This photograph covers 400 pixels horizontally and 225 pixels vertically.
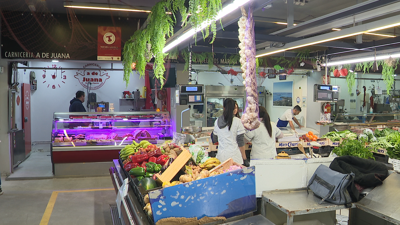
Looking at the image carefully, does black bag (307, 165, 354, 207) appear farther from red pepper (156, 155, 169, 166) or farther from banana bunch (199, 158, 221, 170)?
red pepper (156, 155, 169, 166)

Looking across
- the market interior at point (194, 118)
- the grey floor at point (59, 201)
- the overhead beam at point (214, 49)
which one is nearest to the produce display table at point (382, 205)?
the market interior at point (194, 118)

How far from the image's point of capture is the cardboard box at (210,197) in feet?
7.74

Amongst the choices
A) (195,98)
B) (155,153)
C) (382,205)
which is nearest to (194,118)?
(195,98)

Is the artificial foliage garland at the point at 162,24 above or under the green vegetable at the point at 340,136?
above

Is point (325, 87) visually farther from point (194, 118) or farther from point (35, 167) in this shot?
point (35, 167)

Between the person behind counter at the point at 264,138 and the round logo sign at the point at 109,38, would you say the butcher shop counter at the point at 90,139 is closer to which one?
the round logo sign at the point at 109,38

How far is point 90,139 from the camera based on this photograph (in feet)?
25.4

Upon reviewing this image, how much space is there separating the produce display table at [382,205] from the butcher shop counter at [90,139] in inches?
218

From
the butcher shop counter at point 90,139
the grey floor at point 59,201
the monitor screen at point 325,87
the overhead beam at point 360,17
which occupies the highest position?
the overhead beam at point 360,17

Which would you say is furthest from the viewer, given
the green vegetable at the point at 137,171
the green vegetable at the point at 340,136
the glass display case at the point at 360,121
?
the glass display case at the point at 360,121

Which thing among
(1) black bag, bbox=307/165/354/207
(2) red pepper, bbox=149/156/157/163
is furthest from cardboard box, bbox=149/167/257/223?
(2) red pepper, bbox=149/156/157/163

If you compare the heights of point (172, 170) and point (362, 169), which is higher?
point (362, 169)

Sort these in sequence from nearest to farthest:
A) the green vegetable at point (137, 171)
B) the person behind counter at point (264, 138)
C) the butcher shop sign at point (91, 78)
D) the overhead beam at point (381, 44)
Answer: the green vegetable at point (137, 171)
the person behind counter at point (264, 138)
the overhead beam at point (381, 44)
the butcher shop sign at point (91, 78)

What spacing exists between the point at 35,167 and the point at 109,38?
407 centimetres
